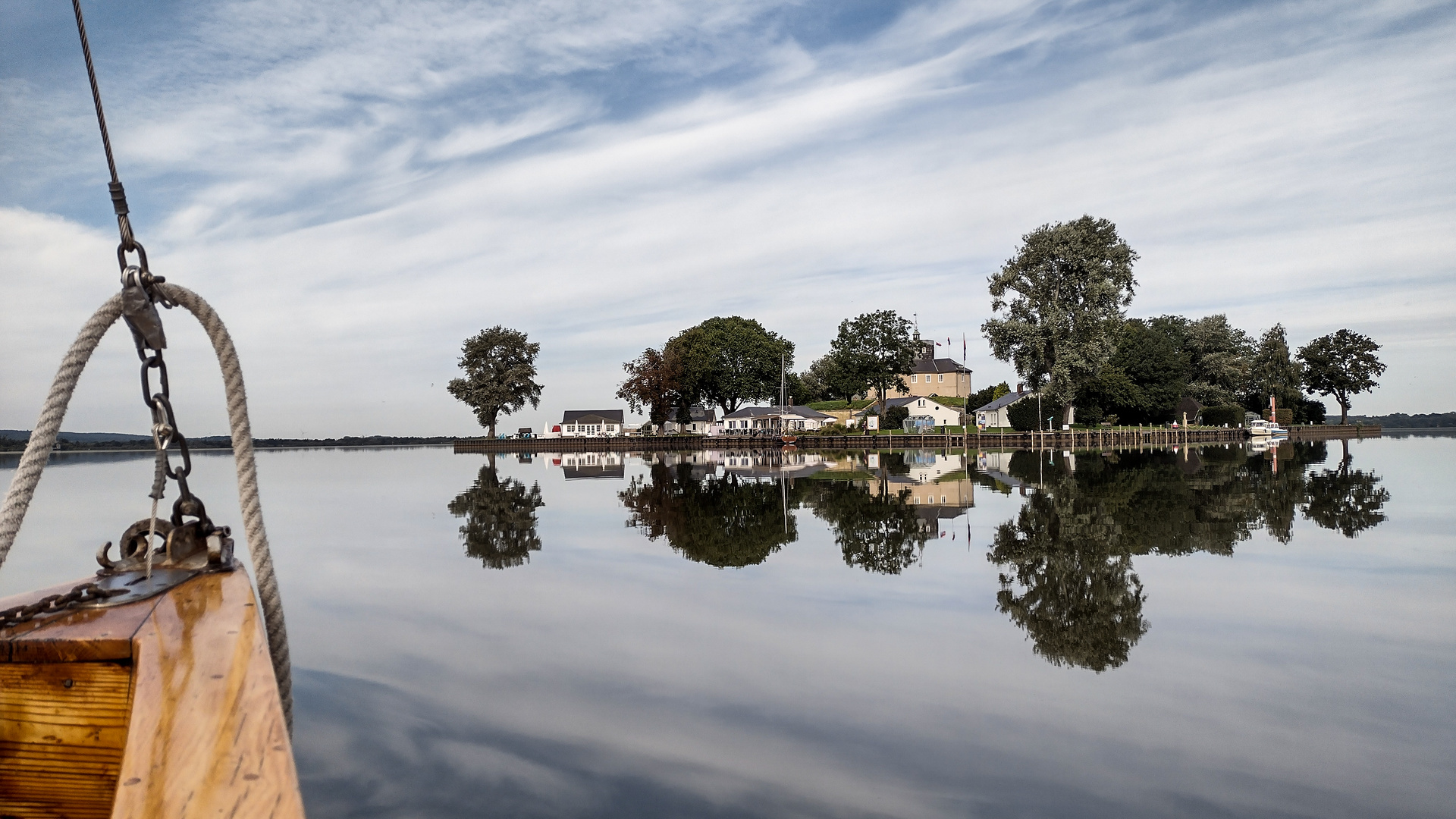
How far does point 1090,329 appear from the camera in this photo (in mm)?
52719

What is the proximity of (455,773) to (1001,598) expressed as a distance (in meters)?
5.56

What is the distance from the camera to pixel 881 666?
19.9 ft

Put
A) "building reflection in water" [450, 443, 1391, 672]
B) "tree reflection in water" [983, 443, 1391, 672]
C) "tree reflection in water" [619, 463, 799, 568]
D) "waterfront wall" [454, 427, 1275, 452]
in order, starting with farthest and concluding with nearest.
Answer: "waterfront wall" [454, 427, 1275, 452]
"tree reflection in water" [619, 463, 799, 568]
"building reflection in water" [450, 443, 1391, 672]
"tree reflection in water" [983, 443, 1391, 672]

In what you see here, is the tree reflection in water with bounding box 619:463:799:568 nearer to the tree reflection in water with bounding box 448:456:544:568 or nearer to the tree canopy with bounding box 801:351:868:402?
the tree reflection in water with bounding box 448:456:544:568

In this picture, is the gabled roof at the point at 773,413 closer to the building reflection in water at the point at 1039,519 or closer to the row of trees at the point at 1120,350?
the row of trees at the point at 1120,350

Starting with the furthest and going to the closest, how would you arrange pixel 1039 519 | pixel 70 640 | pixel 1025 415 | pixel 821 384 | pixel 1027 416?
pixel 821 384, pixel 1025 415, pixel 1027 416, pixel 1039 519, pixel 70 640

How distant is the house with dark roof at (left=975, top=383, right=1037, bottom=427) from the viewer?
8356 centimetres

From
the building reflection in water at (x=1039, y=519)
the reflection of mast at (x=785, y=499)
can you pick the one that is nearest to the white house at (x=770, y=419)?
the reflection of mast at (x=785, y=499)

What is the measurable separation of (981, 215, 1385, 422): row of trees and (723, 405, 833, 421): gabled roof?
2515cm

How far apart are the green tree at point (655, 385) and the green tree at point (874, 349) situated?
62.3 feet

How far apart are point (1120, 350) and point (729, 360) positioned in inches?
1455

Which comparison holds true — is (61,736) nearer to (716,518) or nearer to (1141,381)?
(716,518)

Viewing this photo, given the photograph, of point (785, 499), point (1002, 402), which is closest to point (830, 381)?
point (1002, 402)

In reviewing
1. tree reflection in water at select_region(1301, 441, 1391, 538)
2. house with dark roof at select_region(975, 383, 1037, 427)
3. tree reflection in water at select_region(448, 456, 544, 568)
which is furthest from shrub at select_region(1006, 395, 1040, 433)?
tree reflection in water at select_region(448, 456, 544, 568)
